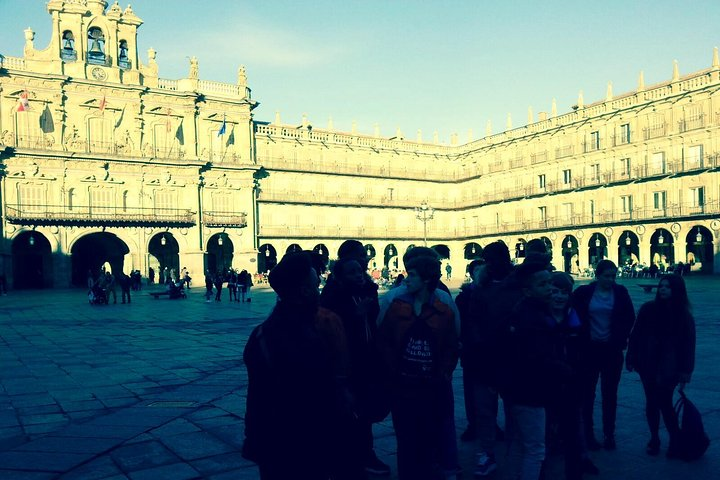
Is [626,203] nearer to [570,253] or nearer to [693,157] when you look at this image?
[693,157]

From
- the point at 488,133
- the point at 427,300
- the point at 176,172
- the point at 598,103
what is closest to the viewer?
the point at 427,300

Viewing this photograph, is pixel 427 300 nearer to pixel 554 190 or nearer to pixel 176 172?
pixel 176 172

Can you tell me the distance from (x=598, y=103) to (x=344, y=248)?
44948 mm

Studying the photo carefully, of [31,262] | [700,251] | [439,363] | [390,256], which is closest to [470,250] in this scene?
[390,256]

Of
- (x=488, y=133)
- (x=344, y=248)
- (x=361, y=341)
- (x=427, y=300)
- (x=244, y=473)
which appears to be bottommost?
(x=244, y=473)

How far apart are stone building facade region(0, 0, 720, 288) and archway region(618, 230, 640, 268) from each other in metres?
0.15

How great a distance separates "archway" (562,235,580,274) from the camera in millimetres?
46438

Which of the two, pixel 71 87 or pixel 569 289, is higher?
pixel 71 87

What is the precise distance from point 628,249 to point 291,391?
4493 centimetres

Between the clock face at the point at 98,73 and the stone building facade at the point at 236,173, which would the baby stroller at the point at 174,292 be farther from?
the clock face at the point at 98,73

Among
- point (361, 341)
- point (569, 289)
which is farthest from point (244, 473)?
point (569, 289)

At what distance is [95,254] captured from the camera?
4216 cm

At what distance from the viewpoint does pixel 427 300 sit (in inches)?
156

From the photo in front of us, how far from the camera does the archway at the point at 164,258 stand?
139 feet
